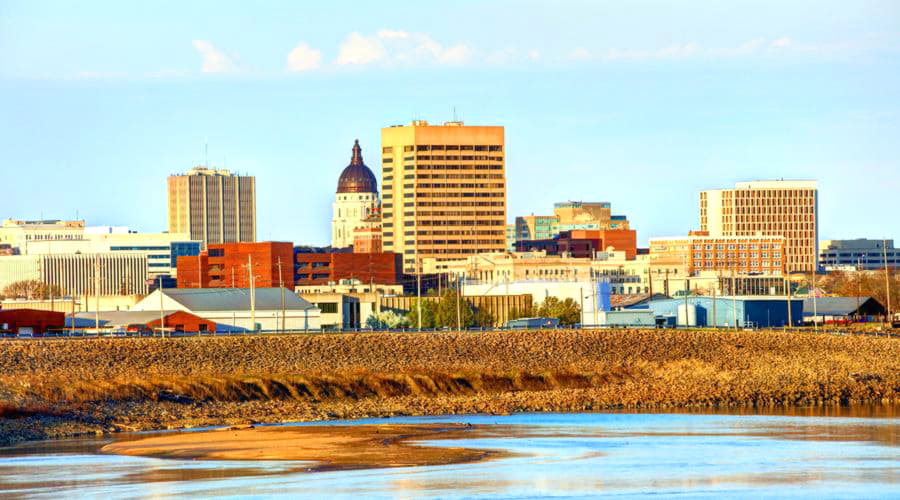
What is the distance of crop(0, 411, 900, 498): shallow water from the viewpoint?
60.4m

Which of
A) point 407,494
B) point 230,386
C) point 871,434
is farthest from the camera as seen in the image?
point 230,386

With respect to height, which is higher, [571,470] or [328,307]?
[328,307]

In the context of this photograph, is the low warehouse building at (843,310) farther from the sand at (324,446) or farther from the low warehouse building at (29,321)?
the sand at (324,446)

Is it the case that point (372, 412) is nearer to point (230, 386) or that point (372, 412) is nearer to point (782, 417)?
point (230, 386)

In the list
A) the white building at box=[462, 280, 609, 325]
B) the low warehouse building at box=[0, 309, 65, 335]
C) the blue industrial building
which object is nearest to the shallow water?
the low warehouse building at box=[0, 309, 65, 335]

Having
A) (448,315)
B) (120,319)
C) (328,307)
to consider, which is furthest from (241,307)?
(328,307)

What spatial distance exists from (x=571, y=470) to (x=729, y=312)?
3912 inches

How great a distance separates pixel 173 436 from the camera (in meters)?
80.2

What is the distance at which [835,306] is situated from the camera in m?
184

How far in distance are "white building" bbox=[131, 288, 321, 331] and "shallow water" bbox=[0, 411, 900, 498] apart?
8215cm

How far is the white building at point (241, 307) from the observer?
16162 centimetres

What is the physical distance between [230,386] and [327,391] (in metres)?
6.04

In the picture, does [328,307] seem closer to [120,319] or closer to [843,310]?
[120,319]

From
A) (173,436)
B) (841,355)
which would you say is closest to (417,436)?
(173,436)
